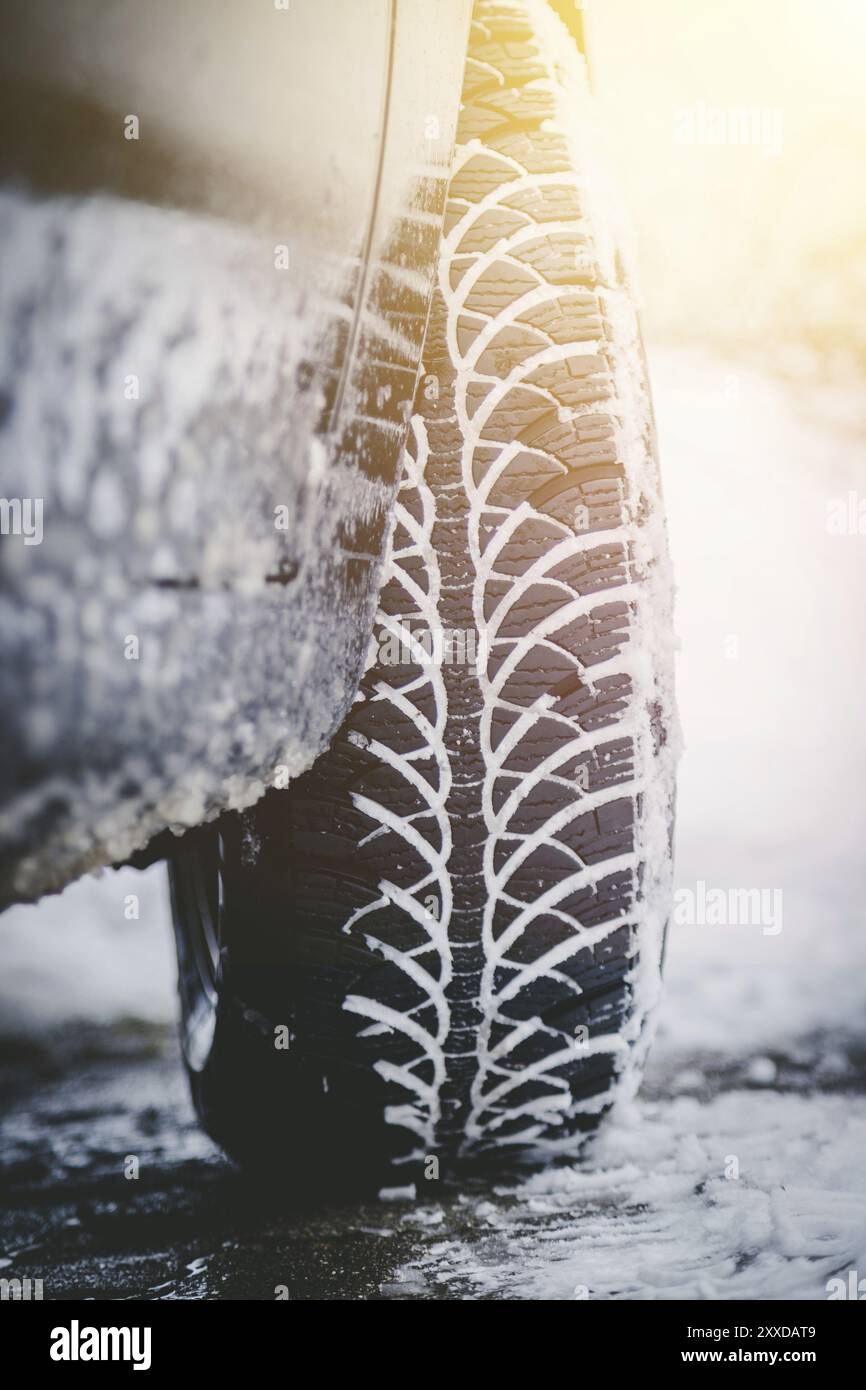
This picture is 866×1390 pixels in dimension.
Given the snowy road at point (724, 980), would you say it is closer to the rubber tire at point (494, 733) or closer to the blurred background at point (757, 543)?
the blurred background at point (757, 543)

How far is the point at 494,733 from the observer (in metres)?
0.61

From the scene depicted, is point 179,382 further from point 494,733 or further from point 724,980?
point 724,980

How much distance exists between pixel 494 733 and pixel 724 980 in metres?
0.46

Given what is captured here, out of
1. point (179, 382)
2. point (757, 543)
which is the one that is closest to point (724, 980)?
point (757, 543)

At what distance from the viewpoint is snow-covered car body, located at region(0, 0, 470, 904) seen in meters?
0.38

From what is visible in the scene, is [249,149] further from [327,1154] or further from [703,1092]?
[703,1092]

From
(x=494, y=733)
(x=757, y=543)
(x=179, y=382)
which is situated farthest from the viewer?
(x=757, y=543)

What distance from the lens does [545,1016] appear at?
66 centimetres

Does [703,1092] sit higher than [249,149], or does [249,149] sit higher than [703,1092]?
[249,149]

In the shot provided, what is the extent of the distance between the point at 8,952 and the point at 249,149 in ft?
2.52

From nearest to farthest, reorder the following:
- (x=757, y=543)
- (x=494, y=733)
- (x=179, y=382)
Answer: (x=179, y=382)
(x=494, y=733)
(x=757, y=543)

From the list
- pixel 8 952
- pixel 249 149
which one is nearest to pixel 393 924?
pixel 249 149

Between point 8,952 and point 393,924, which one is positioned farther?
point 8,952
